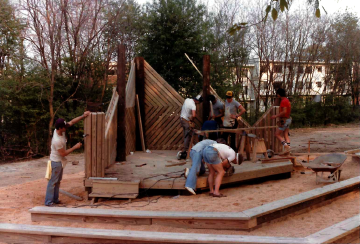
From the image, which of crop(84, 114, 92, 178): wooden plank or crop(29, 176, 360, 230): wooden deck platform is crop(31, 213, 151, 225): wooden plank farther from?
crop(84, 114, 92, 178): wooden plank

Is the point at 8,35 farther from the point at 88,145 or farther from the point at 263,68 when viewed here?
the point at 263,68

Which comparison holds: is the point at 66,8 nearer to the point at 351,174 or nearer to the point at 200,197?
the point at 200,197

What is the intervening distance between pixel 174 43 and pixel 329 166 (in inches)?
423

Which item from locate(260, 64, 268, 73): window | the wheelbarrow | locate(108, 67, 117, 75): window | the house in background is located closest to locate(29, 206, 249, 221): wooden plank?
the wheelbarrow

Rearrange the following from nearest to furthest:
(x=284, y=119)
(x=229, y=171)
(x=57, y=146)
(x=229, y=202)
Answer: (x=229, y=202), (x=57, y=146), (x=229, y=171), (x=284, y=119)

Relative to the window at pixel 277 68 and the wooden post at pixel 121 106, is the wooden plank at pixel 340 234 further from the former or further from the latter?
the window at pixel 277 68

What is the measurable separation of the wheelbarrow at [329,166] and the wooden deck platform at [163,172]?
0.80m

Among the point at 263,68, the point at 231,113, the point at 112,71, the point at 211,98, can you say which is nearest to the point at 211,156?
the point at 231,113

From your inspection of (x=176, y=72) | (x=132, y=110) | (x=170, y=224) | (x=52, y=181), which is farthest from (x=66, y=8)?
(x=170, y=224)

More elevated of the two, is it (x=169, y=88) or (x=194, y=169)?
(x=169, y=88)

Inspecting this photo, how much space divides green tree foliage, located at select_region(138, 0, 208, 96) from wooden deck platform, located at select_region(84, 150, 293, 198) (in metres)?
8.13

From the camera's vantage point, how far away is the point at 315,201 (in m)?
5.68

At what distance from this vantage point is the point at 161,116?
33.8 ft

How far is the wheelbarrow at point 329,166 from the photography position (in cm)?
666
